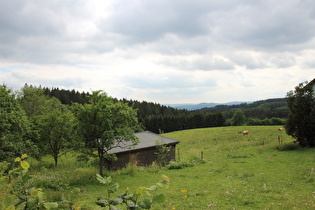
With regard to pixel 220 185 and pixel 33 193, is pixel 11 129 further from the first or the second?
pixel 33 193

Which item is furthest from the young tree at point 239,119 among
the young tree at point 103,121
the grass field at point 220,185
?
the young tree at point 103,121

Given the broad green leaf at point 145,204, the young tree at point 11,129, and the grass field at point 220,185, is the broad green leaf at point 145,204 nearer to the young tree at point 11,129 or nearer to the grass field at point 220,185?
the grass field at point 220,185

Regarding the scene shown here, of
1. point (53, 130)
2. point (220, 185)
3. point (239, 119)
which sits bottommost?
point (220, 185)

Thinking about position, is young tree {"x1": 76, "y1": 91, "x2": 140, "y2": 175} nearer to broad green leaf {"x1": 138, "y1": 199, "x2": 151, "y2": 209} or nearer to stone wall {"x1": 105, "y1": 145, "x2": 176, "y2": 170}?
stone wall {"x1": 105, "y1": 145, "x2": 176, "y2": 170}

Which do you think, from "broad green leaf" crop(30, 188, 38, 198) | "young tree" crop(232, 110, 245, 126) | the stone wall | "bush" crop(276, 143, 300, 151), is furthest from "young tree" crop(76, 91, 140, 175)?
"young tree" crop(232, 110, 245, 126)

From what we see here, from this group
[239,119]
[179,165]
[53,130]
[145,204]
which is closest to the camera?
[145,204]

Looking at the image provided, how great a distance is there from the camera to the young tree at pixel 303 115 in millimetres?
21578

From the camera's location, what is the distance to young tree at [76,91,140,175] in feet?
52.0

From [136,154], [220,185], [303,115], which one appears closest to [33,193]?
[220,185]

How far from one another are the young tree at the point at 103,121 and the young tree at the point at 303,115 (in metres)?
17.9

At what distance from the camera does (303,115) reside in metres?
22.2

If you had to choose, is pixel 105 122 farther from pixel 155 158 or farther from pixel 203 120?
pixel 203 120

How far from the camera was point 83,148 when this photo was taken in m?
16.5

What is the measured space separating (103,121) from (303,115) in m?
20.9
